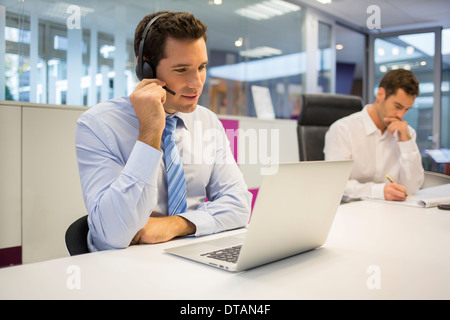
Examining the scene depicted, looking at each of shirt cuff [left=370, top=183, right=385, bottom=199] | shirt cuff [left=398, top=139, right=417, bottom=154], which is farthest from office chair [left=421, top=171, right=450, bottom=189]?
shirt cuff [left=370, top=183, right=385, bottom=199]

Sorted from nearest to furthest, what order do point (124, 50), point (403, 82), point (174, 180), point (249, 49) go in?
1. point (174, 180)
2. point (403, 82)
3. point (124, 50)
4. point (249, 49)

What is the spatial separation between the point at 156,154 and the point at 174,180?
193 mm

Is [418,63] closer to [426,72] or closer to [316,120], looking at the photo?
[426,72]

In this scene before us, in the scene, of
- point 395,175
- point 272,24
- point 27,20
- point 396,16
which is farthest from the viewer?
point 396,16

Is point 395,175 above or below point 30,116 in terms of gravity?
below

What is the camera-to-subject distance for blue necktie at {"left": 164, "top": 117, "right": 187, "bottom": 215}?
47.5 inches

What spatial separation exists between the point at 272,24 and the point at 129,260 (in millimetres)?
5077

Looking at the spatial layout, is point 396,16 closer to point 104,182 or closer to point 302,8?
point 302,8

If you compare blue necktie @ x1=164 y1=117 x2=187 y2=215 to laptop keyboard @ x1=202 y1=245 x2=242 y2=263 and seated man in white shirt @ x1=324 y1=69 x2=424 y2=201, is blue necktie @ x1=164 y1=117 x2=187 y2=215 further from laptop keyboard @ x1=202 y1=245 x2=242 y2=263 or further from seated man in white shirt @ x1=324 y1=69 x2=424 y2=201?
seated man in white shirt @ x1=324 y1=69 x2=424 y2=201

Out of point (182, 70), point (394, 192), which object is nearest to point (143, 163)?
point (182, 70)

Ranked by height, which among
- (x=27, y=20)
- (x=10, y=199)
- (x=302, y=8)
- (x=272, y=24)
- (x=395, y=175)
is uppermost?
(x=302, y=8)

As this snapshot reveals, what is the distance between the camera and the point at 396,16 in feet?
19.0

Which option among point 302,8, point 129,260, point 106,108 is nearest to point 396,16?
point 302,8

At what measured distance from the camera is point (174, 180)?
121cm
